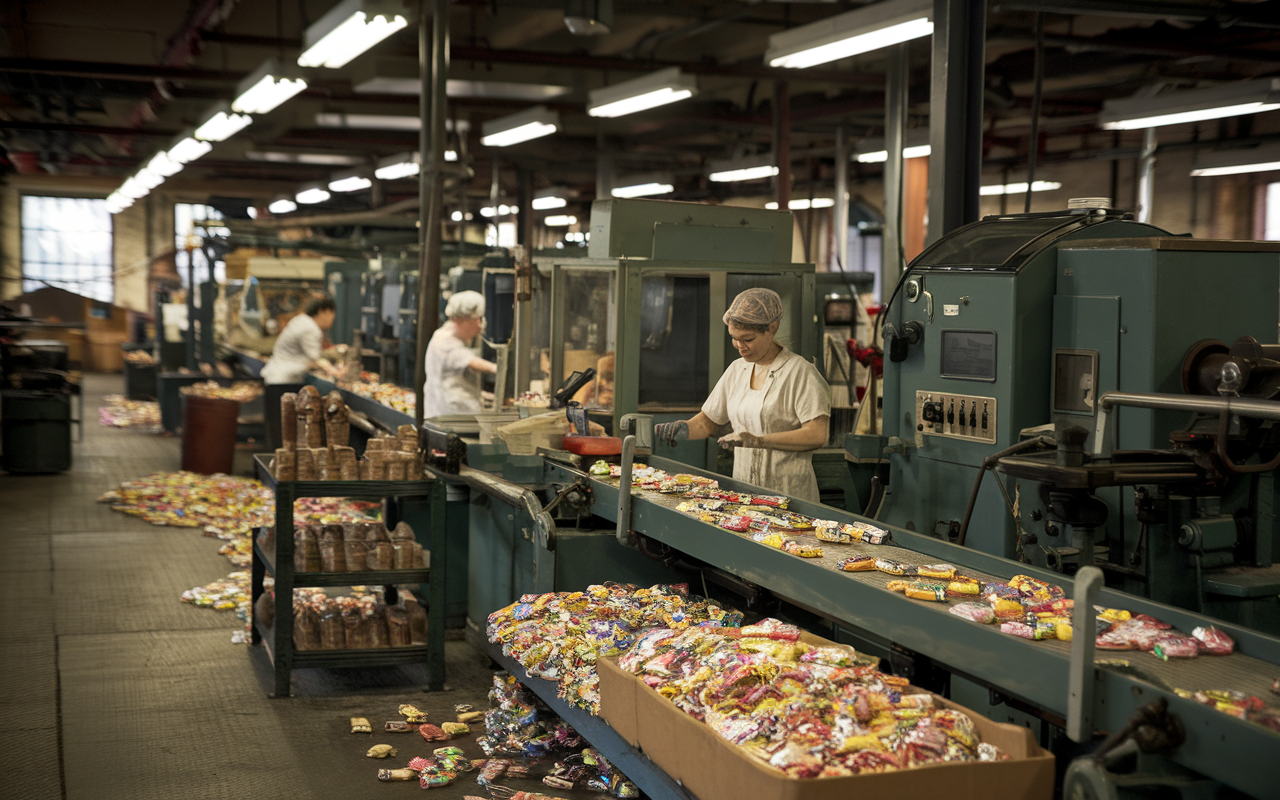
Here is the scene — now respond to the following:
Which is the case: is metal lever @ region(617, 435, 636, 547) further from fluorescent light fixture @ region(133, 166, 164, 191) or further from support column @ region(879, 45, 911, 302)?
fluorescent light fixture @ region(133, 166, 164, 191)

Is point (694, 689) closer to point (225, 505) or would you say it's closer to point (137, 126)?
point (225, 505)

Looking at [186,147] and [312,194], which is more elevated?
[312,194]

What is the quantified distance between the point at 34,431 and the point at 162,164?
213 inches

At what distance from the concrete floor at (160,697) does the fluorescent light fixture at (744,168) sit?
312 inches

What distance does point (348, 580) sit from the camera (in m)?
5.12

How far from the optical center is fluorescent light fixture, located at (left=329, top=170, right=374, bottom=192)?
60.3 ft

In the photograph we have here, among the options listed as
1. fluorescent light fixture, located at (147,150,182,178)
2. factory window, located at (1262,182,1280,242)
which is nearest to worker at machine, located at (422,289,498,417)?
fluorescent light fixture, located at (147,150,182,178)

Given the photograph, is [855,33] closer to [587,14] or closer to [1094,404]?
[587,14]

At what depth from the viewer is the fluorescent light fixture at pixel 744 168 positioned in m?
13.2

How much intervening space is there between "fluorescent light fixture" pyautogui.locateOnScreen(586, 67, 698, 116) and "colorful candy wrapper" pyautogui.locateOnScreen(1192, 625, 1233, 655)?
6.89 m

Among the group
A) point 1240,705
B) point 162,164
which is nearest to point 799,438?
point 1240,705

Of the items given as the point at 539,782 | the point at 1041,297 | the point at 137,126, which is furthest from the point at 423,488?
the point at 137,126

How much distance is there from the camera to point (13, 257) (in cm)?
2433

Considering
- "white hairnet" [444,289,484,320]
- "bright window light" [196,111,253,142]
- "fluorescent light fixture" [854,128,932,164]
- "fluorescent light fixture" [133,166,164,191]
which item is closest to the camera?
"white hairnet" [444,289,484,320]
